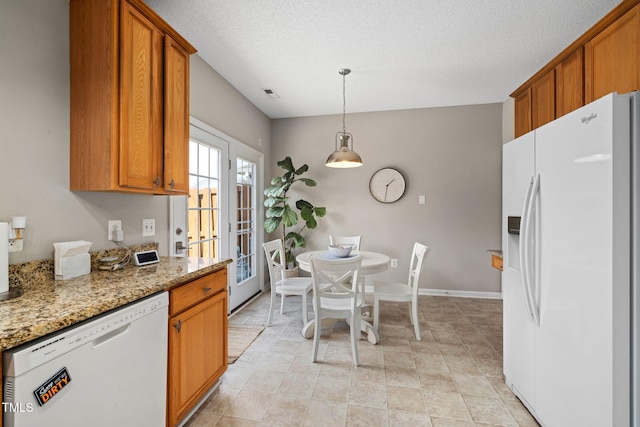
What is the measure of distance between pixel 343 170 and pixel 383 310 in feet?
6.63

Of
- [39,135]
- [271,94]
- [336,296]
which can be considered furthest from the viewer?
[271,94]

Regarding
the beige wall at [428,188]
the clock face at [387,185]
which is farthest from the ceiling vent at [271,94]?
the clock face at [387,185]

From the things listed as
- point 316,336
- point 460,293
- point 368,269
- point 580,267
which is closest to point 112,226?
point 316,336

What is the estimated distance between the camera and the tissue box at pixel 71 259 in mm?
1384

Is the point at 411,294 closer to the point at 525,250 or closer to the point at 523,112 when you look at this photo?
the point at 525,250

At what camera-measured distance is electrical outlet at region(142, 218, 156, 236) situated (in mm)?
1997

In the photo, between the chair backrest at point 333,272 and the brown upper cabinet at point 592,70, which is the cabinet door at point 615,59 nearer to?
the brown upper cabinet at point 592,70

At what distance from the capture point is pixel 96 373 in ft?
3.33

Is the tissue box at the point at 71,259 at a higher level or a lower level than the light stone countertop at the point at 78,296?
higher

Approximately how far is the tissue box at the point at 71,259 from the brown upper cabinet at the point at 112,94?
30 cm

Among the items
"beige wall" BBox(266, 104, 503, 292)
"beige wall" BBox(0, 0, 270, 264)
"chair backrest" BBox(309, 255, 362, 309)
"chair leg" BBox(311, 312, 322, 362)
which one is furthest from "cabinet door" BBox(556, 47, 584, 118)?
"beige wall" BBox(0, 0, 270, 264)

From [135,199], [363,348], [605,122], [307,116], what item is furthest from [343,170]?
[605,122]

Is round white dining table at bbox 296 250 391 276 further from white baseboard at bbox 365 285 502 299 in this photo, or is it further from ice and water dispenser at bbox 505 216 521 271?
white baseboard at bbox 365 285 502 299

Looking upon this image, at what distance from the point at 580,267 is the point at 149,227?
98.8 inches
